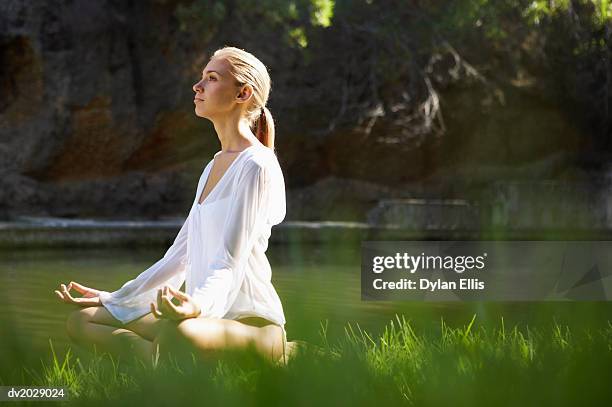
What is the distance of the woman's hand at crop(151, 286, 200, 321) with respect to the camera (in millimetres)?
2094

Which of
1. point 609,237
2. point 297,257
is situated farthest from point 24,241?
point 297,257

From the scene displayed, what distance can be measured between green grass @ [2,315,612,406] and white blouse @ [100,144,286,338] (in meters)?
0.28

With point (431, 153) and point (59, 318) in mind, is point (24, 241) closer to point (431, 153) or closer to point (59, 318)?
point (59, 318)

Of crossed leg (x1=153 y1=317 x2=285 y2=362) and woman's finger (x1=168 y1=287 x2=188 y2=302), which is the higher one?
woman's finger (x1=168 y1=287 x2=188 y2=302)

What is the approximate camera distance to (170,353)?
205cm

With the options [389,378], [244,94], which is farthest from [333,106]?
[389,378]

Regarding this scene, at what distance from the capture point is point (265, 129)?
101 inches

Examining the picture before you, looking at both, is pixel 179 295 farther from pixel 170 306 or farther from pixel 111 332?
pixel 111 332

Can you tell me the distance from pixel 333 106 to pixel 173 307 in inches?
593

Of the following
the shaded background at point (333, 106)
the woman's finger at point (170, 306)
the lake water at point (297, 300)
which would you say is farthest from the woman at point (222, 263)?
the shaded background at point (333, 106)

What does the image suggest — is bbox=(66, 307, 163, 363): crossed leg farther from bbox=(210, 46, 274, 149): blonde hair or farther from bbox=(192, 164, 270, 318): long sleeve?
bbox=(210, 46, 274, 149): blonde hair

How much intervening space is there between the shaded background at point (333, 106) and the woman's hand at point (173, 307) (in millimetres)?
12047

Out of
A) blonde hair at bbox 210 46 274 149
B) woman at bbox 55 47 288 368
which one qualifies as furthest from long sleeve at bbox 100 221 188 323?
blonde hair at bbox 210 46 274 149

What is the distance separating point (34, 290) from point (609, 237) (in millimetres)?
7436
